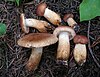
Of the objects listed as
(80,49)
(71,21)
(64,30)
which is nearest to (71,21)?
(71,21)

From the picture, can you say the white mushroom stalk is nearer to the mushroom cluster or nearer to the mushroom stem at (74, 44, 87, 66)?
the mushroom cluster

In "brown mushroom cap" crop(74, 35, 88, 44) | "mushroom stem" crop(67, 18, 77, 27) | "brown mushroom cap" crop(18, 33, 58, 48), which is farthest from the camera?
"mushroom stem" crop(67, 18, 77, 27)

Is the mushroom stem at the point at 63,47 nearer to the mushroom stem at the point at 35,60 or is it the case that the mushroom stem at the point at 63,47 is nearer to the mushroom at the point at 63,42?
the mushroom at the point at 63,42

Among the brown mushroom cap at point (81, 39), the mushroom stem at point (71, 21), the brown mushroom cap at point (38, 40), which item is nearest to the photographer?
the brown mushroom cap at point (38, 40)

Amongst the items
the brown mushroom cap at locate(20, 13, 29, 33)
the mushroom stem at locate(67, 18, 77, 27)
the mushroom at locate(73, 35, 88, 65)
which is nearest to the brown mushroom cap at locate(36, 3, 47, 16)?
the brown mushroom cap at locate(20, 13, 29, 33)

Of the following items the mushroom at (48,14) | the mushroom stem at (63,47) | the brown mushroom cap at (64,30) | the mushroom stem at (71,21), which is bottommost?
the mushroom stem at (63,47)

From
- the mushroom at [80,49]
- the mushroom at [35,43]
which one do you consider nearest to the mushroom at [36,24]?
the mushroom at [35,43]
